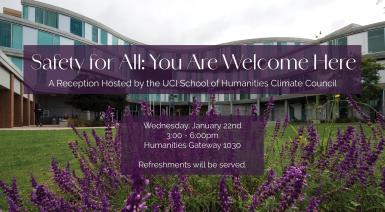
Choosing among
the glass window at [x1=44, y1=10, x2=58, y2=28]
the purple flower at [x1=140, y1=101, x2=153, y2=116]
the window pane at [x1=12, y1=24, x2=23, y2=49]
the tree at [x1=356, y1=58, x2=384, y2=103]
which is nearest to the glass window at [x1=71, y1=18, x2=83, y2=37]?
the glass window at [x1=44, y1=10, x2=58, y2=28]

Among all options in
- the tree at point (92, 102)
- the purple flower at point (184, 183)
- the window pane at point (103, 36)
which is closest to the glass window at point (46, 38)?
the tree at point (92, 102)

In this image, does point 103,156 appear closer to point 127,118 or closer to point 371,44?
point 127,118

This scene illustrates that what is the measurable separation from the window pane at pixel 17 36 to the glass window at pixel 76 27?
10.9 m

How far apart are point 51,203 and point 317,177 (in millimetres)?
2118

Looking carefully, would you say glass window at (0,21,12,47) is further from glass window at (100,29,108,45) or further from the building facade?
glass window at (100,29,108,45)

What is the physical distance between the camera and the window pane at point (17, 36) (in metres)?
41.8

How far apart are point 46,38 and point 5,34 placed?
4697mm

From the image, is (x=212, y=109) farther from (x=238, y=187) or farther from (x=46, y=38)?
(x=46, y=38)

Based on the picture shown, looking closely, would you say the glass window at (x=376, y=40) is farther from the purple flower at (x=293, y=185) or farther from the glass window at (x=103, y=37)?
the purple flower at (x=293, y=185)

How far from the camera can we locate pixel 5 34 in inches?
1626

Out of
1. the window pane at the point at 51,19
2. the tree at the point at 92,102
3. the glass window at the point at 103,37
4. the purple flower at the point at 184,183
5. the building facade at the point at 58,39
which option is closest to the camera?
the purple flower at the point at 184,183

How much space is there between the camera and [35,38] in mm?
43688

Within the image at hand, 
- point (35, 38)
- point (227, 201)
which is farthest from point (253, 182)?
point (35, 38)

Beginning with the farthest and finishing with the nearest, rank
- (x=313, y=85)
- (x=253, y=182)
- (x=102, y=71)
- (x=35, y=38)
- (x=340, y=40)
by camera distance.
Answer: (x=340, y=40) < (x=35, y=38) < (x=102, y=71) < (x=313, y=85) < (x=253, y=182)
